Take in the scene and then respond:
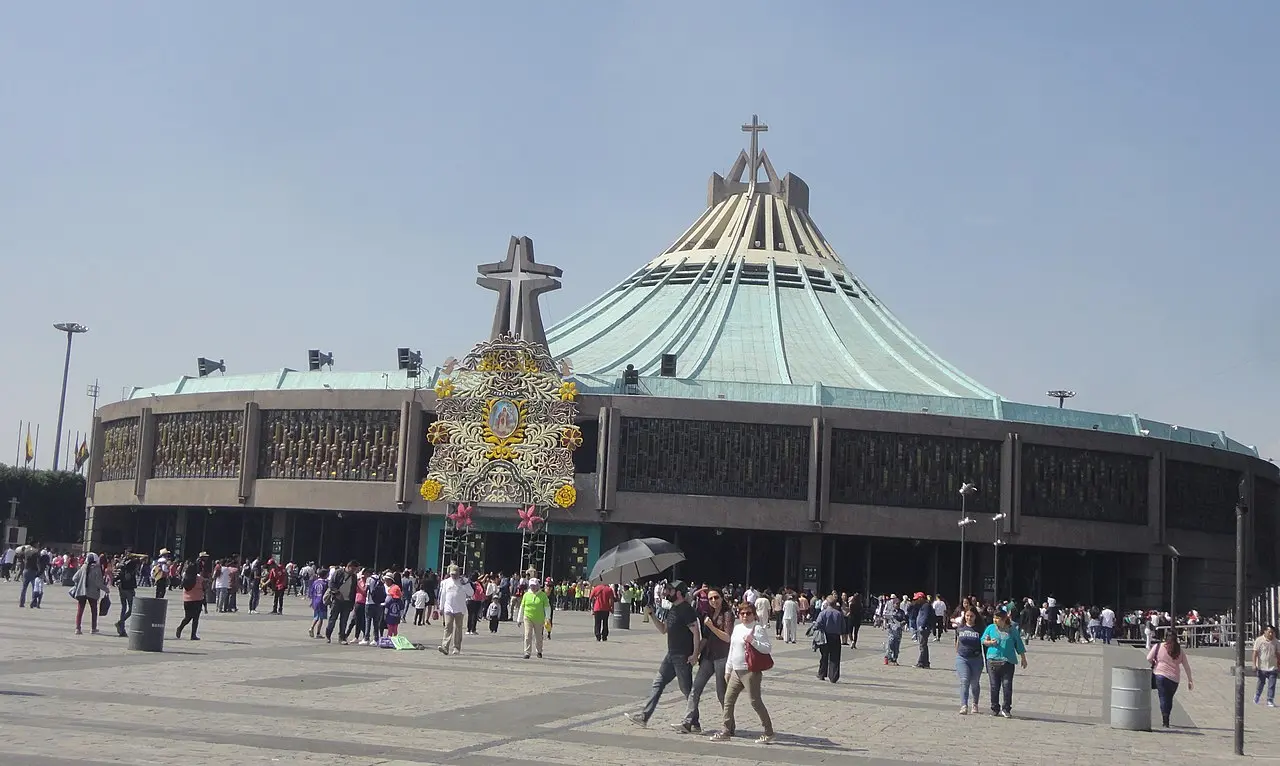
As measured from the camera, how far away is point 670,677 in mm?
15453

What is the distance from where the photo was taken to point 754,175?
73.6m

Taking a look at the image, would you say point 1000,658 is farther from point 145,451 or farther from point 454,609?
point 145,451

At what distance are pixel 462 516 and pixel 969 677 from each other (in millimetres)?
35081

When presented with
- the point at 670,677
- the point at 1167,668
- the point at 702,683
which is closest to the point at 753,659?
the point at 702,683

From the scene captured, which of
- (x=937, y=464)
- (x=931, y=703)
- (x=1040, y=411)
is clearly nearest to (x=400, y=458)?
(x=937, y=464)

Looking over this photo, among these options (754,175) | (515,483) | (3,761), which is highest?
(754,175)

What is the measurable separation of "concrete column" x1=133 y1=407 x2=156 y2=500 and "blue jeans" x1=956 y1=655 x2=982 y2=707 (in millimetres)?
47631

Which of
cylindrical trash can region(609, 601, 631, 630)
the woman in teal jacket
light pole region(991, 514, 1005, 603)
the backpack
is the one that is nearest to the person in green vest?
the backpack

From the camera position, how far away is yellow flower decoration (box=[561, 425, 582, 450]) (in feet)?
173

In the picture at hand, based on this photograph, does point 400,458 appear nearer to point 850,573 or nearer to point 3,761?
point 850,573

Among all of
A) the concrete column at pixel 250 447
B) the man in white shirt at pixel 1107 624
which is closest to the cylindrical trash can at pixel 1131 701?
Result: the man in white shirt at pixel 1107 624

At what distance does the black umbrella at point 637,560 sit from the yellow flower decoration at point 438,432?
28614mm

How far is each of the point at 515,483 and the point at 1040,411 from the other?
1931 cm

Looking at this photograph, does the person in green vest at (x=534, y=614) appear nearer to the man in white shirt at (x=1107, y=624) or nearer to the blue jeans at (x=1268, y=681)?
the blue jeans at (x=1268, y=681)
